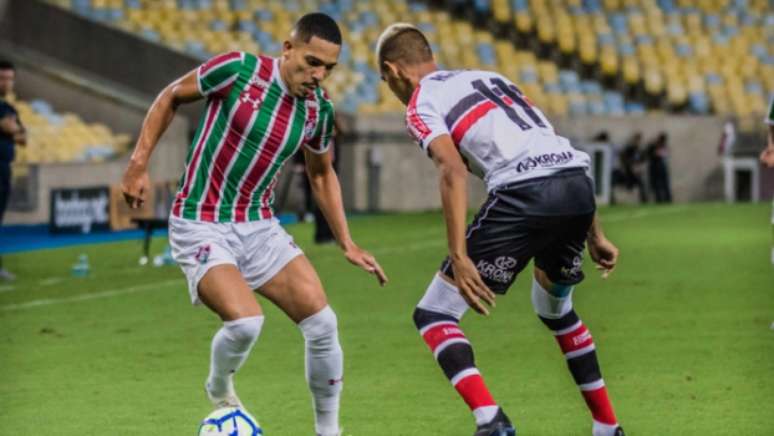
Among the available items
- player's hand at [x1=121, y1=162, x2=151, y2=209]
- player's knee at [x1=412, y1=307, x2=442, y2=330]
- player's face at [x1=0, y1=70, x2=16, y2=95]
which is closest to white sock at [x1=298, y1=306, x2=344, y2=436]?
player's knee at [x1=412, y1=307, x2=442, y2=330]

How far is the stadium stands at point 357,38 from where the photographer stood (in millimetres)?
30797

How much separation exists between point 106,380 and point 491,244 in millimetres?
3533

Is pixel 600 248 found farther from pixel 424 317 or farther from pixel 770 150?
pixel 770 150

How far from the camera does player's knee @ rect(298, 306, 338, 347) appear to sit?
740cm

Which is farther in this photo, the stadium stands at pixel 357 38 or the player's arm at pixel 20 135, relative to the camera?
the stadium stands at pixel 357 38

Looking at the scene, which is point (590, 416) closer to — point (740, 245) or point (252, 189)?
point (252, 189)

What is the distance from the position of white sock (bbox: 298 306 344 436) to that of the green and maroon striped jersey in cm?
54

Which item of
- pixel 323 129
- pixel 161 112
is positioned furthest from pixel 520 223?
pixel 161 112

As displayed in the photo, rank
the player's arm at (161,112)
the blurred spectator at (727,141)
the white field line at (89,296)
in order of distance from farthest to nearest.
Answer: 1. the blurred spectator at (727,141)
2. the white field line at (89,296)
3. the player's arm at (161,112)

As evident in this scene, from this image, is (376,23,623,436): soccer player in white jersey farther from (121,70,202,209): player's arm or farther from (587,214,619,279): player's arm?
(121,70,202,209): player's arm

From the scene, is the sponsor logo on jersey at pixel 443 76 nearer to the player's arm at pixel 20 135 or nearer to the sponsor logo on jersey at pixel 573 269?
the sponsor logo on jersey at pixel 573 269

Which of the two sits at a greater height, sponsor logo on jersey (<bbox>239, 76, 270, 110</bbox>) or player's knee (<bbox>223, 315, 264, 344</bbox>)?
sponsor logo on jersey (<bbox>239, 76, 270, 110</bbox>)

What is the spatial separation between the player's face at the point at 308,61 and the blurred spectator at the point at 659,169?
25.5 m

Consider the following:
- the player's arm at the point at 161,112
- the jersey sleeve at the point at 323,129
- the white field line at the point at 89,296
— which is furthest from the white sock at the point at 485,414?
the white field line at the point at 89,296
